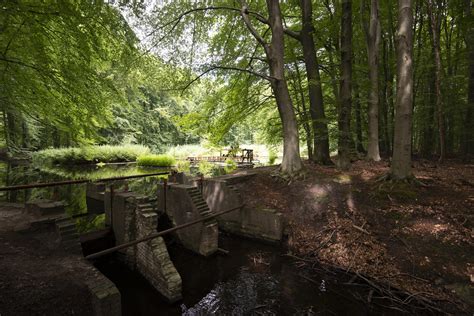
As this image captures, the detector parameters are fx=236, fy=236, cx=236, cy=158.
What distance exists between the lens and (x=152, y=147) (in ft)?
119

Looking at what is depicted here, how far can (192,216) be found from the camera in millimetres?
7395

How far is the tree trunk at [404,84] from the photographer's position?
261 inches

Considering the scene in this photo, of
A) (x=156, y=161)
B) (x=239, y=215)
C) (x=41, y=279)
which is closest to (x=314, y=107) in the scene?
(x=239, y=215)

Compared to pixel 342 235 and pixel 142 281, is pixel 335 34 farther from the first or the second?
pixel 142 281

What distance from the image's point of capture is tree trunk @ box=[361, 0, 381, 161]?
33.8 ft

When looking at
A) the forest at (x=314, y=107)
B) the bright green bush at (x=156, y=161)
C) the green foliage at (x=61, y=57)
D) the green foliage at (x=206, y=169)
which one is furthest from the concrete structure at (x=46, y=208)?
the bright green bush at (x=156, y=161)

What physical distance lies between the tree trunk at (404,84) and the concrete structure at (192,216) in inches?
235

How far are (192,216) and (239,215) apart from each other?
1862 mm

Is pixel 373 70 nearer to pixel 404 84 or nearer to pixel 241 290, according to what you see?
pixel 404 84

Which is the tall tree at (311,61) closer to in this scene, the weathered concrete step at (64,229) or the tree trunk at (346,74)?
the tree trunk at (346,74)

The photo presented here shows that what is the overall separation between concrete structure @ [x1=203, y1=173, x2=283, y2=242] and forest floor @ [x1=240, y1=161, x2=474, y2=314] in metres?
0.43

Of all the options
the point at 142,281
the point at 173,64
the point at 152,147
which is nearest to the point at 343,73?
the point at 173,64

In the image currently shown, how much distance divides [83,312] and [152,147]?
34.8m

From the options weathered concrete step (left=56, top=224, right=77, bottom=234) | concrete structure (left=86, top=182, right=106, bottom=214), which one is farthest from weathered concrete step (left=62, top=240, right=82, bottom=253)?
concrete structure (left=86, top=182, right=106, bottom=214)
